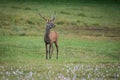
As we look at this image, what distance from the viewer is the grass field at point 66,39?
35.7 ft

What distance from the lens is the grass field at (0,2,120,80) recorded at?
35.7 feet

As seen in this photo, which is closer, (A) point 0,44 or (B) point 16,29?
(A) point 0,44

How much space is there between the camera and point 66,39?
52.4ft

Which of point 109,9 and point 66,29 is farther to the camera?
point 66,29

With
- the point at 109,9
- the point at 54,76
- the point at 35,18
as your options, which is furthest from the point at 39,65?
the point at 35,18

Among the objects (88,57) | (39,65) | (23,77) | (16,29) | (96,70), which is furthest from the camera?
(16,29)

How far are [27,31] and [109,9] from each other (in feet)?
9.45

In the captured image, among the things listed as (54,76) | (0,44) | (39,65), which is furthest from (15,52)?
(54,76)

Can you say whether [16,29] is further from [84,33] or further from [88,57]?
[88,57]

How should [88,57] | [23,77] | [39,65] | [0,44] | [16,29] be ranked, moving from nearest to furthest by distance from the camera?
[23,77], [39,65], [88,57], [0,44], [16,29]

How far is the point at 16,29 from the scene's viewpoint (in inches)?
640

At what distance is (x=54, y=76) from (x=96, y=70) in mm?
1427

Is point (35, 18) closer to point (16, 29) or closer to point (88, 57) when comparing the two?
point (16, 29)

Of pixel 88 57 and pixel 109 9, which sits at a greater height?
pixel 109 9
